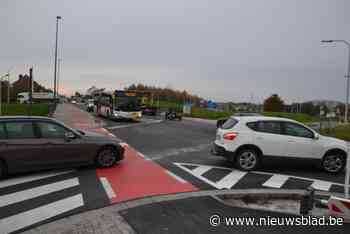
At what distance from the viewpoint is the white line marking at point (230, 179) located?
753cm

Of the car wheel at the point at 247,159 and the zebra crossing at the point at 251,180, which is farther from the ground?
the car wheel at the point at 247,159

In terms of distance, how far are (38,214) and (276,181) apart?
5.79 metres

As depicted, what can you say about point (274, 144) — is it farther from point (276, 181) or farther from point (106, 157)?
point (106, 157)

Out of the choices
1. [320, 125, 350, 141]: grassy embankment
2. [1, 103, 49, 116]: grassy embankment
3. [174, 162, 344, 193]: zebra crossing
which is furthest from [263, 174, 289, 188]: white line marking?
[1, 103, 49, 116]: grassy embankment

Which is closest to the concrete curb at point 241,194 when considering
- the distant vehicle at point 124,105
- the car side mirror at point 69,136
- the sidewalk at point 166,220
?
the sidewalk at point 166,220

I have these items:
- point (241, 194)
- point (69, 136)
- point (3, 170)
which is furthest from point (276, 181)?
point (3, 170)

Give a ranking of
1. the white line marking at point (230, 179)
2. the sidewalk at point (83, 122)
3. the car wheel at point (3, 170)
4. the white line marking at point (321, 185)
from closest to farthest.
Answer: the car wheel at point (3, 170) → the white line marking at point (230, 179) → the white line marking at point (321, 185) → the sidewalk at point (83, 122)

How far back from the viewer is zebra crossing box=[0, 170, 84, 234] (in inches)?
202

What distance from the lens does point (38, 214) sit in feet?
17.5

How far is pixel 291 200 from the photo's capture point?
661cm

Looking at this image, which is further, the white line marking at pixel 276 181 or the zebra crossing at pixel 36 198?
the white line marking at pixel 276 181

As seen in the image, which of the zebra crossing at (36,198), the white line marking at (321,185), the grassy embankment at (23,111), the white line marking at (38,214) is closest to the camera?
the white line marking at (38,214)

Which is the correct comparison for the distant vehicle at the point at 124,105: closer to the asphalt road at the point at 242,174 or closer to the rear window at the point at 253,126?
the asphalt road at the point at 242,174

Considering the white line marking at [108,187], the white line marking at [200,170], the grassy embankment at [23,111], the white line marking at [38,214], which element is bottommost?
the white line marking at [38,214]
